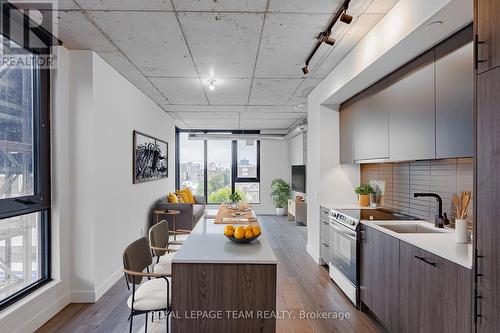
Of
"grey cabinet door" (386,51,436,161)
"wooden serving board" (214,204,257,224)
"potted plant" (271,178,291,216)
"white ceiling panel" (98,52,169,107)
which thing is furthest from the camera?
"potted plant" (271,178,291,216)

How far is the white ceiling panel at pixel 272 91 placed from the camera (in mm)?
4289

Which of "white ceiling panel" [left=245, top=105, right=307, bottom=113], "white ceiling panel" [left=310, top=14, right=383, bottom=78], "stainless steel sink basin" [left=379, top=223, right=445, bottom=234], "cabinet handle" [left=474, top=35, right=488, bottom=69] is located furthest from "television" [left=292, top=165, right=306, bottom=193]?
"cabinet handle" [left=474, top=35, right=488, bottom=69]

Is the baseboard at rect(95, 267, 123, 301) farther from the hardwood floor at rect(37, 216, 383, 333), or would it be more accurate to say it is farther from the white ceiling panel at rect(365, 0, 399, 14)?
the white ceiling panel at rect(365, 0, 399, 14)

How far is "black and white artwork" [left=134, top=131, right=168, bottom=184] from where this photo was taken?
4.57m

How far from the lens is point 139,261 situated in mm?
2373

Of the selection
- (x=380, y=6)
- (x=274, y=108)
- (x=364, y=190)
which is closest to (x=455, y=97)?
(x=380, y=6)

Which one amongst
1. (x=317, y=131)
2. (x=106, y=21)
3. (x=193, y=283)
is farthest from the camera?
(x=317, y=131)

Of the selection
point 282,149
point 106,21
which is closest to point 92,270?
point 106,21

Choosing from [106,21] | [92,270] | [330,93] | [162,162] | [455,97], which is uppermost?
[106,21]

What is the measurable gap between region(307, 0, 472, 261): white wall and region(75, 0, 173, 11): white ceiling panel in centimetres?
183

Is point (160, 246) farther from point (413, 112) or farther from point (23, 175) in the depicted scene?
point (413, 112)

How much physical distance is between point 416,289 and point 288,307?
1403 mm

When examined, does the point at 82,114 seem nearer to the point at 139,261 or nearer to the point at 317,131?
the point at 139,261

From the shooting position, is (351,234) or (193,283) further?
(351,234)
